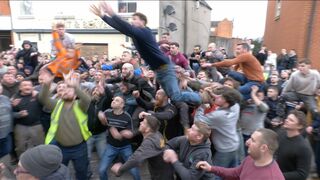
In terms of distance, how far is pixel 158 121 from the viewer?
3855mm

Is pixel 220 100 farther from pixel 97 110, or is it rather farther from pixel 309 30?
A: pixel 309 30

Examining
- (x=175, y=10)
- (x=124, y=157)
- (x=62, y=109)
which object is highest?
(x=175, y=10)

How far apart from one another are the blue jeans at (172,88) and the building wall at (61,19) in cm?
1340

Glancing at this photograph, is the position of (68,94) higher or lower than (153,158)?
higher

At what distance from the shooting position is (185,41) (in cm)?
2047

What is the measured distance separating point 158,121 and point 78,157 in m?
1.30

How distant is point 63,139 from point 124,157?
3.38ft

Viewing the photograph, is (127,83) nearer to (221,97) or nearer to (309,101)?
(221,97)

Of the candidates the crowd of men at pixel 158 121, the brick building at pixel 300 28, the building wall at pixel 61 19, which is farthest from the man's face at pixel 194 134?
the building wall at pixel 61 19

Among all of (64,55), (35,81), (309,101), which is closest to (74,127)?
(64,55)

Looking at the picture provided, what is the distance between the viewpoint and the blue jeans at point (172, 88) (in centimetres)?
437

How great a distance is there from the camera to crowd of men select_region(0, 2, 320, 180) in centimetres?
304

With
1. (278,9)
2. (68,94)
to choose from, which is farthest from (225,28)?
(68,94)

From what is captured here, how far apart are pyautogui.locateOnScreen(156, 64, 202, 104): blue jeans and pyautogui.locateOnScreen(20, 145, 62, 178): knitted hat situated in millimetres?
2270
